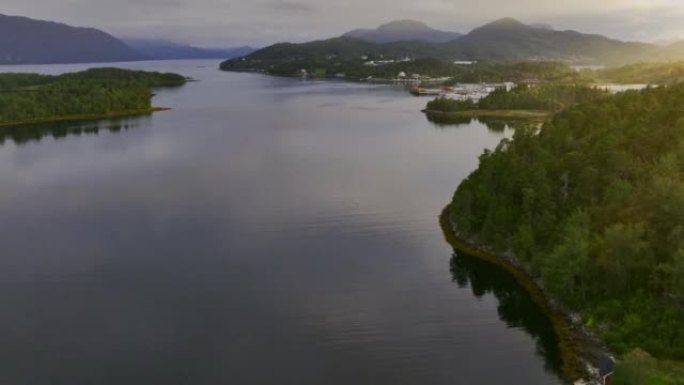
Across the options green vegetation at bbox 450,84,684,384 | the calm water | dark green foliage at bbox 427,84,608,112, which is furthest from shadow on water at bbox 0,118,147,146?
green vegetation at bbox 450,84,684,384

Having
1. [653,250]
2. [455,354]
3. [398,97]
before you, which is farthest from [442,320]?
[398,97]

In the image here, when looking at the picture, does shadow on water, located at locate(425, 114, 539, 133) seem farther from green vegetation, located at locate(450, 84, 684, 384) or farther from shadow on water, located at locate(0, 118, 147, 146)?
shadow on water, located at locate(0, 118, 147, 146)

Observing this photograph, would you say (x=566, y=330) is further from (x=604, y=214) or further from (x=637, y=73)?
(x=637, y=73)

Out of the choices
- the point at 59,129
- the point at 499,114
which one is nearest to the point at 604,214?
the point at 499,114

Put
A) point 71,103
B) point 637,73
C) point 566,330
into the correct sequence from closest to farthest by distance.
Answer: point 566,330, point 71,103, point 637,73

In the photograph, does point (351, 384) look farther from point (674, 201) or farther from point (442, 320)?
point (674, 201)

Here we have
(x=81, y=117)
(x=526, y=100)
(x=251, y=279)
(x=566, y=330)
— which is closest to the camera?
(x=566, y=330)

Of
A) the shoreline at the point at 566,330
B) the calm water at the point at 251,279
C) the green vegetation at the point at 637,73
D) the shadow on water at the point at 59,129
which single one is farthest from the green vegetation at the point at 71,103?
the green vegetation at the point at 637,73
